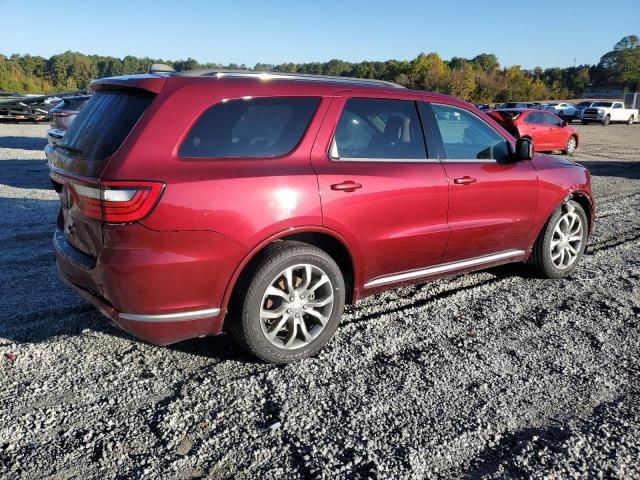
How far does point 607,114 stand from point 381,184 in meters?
42.8

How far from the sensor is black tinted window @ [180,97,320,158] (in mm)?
3217

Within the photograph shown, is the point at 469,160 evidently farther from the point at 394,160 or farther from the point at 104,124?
the point at 104,124

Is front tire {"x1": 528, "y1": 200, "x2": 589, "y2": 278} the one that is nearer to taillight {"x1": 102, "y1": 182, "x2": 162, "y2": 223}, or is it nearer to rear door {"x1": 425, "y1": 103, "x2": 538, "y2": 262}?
rear door {"x1": 425, "y1": 103, "x2": 538, "y2": 262}

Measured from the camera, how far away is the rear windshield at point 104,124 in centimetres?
317

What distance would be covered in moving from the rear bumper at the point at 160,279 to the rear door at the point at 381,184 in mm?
831

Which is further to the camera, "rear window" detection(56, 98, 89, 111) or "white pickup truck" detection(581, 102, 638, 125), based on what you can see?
"white pickup truck" detection(581, 102, 638, 125)

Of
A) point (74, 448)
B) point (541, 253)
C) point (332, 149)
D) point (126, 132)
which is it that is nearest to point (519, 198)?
point (541, 253)

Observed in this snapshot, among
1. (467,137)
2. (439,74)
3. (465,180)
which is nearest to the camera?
(465,180)

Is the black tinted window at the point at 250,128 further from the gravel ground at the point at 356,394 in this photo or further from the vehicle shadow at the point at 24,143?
the vehicle shadow at the point at 24,143

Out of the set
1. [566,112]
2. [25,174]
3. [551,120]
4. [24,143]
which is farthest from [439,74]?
[25,174]

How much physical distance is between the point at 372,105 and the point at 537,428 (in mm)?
2405

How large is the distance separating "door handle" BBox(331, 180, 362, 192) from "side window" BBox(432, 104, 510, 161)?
1.10 metres

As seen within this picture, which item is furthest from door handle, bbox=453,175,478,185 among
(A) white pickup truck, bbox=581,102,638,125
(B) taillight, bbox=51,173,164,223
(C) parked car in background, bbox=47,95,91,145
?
(A) white pickup truck, bbox=581,102,638,125

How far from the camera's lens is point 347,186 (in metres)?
3.65
